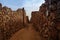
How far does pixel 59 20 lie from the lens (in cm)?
730

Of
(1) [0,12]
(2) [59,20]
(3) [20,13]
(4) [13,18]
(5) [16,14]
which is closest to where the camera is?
(2) [59,20]

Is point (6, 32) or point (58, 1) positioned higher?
point (58, 1)

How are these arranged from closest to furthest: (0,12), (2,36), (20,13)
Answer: (2,36)
(0,12)
(20,13)

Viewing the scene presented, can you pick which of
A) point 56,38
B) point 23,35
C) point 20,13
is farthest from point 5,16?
point 56,38

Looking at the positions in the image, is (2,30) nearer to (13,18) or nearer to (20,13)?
(13,18)

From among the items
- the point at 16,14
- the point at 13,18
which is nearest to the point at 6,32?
the point at 13,18

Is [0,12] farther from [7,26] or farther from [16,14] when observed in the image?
[16,14]

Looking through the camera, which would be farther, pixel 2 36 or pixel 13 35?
pixel 13 35

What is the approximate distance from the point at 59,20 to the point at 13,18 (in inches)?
631

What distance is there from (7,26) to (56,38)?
13.4m

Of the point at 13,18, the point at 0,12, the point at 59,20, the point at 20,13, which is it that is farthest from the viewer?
the point at 20,13

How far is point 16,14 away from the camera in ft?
80.2

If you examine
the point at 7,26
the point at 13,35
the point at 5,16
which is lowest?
the point at 13,35

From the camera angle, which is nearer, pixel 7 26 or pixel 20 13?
pixel 7 26
